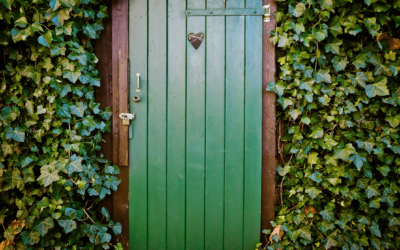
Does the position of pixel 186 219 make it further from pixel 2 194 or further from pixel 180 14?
pixel 180 14

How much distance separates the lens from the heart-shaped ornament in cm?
160

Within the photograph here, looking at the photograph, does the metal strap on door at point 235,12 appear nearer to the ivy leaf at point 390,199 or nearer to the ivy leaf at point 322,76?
the ivy leaf at point 322,76

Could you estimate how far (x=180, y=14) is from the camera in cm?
162

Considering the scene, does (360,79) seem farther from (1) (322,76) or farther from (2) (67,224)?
(2) (67,224)

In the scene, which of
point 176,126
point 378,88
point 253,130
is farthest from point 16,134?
point 378,88

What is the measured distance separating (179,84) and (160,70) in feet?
0.59

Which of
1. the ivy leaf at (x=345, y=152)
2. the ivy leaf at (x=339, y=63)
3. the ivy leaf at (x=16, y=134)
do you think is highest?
the ivy leaf at (x=339, y=63)

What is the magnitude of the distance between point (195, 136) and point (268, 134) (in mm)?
554

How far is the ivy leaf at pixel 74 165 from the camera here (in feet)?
4.76

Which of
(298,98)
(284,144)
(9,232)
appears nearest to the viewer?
(9,232)

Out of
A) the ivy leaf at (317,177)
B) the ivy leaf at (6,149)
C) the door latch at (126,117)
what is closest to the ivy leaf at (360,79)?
the ivy leaf at (317,177)

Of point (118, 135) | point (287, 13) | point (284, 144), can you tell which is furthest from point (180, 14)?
point (284, 144)

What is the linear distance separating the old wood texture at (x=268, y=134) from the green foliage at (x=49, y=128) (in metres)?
1.14

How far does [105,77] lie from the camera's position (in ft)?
5.49
